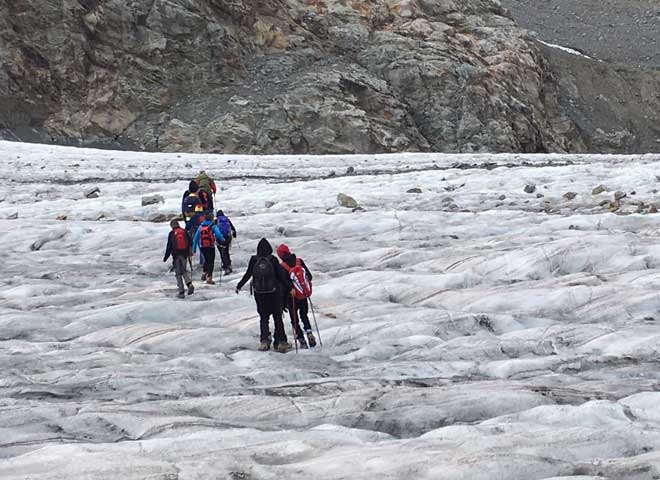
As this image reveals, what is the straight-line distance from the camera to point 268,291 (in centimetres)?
1127

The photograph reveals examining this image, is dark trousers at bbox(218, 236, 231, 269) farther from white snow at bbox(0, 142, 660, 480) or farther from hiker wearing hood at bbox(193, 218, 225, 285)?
white snow at bbox(0, 142, 660, 480)

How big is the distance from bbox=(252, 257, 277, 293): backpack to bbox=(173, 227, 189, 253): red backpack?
304 cm

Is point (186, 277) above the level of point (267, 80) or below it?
below

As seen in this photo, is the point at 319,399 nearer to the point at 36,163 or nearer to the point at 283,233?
the point at 283,233

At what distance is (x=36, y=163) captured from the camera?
3438cm

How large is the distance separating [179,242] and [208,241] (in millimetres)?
808

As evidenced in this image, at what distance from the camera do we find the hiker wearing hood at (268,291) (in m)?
11.3

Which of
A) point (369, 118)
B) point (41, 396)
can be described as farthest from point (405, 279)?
point (369, 118)

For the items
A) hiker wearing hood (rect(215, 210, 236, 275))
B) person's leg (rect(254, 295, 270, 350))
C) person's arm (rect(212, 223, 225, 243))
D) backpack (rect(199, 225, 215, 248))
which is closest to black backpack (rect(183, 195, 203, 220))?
hiker wearing hood (rect(215, 210, 236, 275))

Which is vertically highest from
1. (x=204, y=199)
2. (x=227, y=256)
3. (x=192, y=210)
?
(x=204, y=199)

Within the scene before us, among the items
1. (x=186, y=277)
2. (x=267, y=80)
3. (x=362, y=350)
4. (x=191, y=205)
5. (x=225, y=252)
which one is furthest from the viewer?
(x=267, y=80)

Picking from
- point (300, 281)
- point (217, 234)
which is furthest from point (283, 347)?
point (217, 234)

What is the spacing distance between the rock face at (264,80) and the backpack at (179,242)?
4260cm

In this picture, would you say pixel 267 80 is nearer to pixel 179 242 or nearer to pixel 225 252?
pixel 225 252
